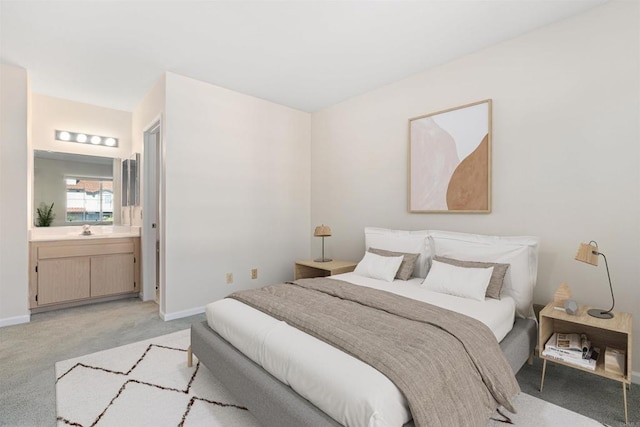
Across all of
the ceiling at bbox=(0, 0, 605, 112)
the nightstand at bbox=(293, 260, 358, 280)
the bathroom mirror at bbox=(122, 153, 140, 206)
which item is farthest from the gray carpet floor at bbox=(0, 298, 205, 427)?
the ceiling at bbox=(0, 0, 605, 112)

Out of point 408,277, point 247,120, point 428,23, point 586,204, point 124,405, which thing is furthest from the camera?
point 247,120

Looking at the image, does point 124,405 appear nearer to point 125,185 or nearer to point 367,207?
point 367,207

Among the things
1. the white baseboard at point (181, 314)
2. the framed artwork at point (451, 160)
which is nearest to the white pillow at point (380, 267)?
the framed artwork at point (451, 160)

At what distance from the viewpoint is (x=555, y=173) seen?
8.11 ft

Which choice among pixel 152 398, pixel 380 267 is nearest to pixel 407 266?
pixel 380 267

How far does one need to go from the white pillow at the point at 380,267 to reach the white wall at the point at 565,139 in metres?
0.65

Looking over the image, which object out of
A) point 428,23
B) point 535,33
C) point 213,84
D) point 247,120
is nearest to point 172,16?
point 213,84

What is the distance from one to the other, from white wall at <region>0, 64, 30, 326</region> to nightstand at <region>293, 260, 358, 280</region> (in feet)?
9.69

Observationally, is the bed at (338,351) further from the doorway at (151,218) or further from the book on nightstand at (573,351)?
the doorway at (151,218)

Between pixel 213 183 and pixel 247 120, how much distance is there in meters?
0.96

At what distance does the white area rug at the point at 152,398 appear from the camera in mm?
1772

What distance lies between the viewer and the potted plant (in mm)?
4047

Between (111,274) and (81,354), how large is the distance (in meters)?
1.64

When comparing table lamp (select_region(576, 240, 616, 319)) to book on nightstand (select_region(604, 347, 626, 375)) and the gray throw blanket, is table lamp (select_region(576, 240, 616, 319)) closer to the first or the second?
book on nightstand (select_region(604, 347, 626, 375))
